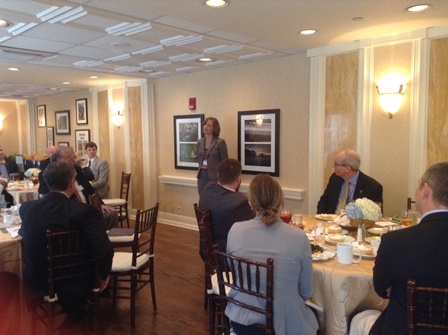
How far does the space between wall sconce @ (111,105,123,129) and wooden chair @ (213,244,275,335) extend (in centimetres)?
580

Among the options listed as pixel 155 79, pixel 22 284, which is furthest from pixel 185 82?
pixel 22 284

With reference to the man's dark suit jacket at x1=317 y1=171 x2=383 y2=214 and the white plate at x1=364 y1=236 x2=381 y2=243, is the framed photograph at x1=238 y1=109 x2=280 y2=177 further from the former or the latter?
the white plate at x1=364 y1=236 x2=381 y2=243

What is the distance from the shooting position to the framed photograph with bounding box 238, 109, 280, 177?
520cm

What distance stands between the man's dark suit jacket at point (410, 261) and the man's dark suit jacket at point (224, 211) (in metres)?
1.25

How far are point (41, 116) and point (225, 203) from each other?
844 cm

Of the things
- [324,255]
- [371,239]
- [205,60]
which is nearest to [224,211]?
[324,255]

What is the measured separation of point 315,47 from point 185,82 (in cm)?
252

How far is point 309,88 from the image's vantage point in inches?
188

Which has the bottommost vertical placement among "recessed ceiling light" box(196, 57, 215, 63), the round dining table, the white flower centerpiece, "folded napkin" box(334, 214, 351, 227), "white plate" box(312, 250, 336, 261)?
the round dining table

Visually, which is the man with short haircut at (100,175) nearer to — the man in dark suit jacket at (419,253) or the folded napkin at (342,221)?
the folded napkin at (342,221)

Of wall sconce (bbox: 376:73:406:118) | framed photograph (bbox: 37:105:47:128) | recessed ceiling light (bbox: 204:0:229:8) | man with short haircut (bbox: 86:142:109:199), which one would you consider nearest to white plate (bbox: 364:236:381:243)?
wall sconce (bbox: 376:73:406:118)

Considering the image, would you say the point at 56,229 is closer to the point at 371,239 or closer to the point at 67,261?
the point at 67,261

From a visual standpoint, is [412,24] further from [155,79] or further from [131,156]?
[131,156]

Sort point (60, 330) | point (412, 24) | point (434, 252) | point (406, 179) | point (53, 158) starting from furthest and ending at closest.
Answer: point (53, 158) → point (406, 179) → point (412, 24) → point (60, 330) → point (434, 252)
